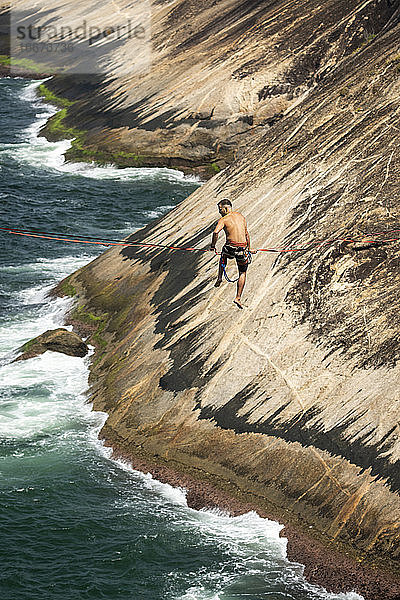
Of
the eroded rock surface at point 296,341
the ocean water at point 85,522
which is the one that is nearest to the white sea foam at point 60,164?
the ocean water at point 85,522

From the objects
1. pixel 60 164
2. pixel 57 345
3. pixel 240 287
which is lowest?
pixel 57 345

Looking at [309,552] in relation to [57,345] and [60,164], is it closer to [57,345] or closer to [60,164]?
[57,345]

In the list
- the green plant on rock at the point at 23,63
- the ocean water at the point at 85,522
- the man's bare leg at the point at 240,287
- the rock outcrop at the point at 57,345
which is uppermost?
the green plant on rock at the point at 23,63

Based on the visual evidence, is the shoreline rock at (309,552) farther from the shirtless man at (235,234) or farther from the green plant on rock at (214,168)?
the green plant on rock at (214,168)

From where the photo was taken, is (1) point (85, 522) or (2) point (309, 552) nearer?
(2) point (309, 552)

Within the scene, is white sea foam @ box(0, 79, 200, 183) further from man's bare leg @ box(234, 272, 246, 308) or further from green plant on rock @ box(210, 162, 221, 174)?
man's bare leg @ box(234, 272, 246, 308)

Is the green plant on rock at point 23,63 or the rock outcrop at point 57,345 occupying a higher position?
the green plant on rock at point 23,63

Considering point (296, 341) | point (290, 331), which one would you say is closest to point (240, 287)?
point (290, 331)
